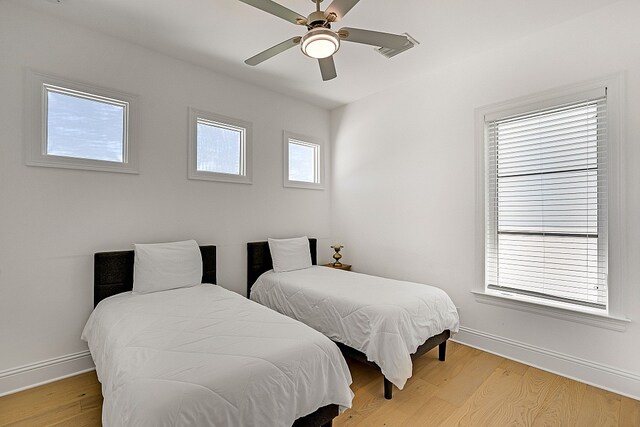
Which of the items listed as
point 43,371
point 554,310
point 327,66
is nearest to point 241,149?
point 327,66

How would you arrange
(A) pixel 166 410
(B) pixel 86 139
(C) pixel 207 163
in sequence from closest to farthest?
(A) pixel 166 410 → (B) pixel 86 139 → (C) pixel 207 163

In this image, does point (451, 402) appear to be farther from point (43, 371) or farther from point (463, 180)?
point (43, 371)

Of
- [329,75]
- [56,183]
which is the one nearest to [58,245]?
[56,183]

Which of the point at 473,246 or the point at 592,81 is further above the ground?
the point at 592,81

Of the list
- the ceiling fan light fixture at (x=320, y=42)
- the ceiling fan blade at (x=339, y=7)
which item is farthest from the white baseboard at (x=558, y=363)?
the ceiling fan blade at (x=339, y=7)

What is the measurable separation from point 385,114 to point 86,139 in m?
3.42

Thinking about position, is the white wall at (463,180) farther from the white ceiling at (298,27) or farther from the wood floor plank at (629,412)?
the white ceiling at (298,27)

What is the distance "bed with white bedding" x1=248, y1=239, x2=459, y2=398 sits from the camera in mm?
2275

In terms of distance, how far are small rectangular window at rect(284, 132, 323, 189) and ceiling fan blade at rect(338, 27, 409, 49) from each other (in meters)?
2.30

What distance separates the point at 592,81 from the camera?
2.51 metres

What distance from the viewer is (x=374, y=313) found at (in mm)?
2385

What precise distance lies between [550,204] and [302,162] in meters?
3.13

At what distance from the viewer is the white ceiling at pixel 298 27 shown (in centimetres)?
244

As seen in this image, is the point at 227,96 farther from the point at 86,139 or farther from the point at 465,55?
the point at 465,55
